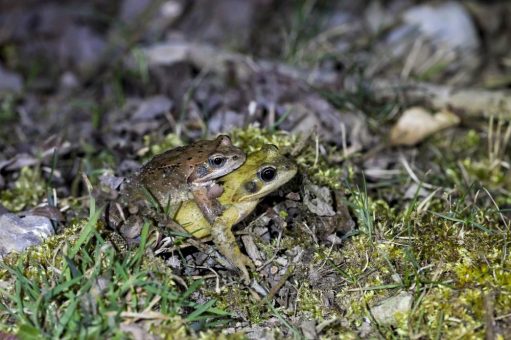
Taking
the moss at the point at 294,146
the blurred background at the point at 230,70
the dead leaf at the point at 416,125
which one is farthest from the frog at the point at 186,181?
the dead leaf at the point at 416,125

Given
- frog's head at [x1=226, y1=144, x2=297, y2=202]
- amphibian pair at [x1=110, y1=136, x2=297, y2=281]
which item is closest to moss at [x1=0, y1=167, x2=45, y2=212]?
amphibian pair at [x1=110, y1=136, x2=297, y2=281]

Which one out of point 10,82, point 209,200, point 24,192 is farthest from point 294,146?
point 10,82

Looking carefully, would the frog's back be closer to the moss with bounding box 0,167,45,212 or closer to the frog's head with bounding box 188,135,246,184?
the frog's head with bounding box 188,135,246,184

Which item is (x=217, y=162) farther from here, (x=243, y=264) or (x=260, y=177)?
(x=243, y=264)

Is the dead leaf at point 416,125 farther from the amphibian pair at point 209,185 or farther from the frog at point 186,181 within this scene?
the frog at point 186,181

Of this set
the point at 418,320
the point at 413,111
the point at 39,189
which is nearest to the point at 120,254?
the point at 39,189
